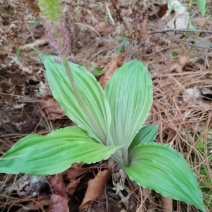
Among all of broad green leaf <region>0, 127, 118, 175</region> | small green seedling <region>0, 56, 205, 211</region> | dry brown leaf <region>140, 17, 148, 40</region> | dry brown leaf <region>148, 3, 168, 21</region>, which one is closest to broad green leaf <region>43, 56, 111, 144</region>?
small green seedling <region>0, 56, 205, 211</region>

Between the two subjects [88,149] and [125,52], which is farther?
[125,52]

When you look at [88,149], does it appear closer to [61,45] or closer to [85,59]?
[61,45]

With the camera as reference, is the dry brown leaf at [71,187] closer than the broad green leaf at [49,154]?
No

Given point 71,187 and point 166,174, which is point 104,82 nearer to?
point 71,187

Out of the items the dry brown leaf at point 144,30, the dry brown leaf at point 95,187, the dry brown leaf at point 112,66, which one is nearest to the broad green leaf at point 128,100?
the dry brown leaf at point 95,187

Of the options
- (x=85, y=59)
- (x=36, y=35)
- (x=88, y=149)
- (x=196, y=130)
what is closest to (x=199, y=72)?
(x=196, y=130)

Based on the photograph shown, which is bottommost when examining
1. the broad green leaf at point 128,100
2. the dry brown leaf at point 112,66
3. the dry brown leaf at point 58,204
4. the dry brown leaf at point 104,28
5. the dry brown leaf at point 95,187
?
the dry brown leaf at point 58,204

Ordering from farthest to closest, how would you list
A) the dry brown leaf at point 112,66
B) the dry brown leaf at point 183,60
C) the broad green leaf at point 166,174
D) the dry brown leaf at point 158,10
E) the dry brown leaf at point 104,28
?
the dry brown leaf at point 158,10 < the dry brown leaf at point 104,28 < the dry brown leaf at point 183,60 < the dry brown leaf at point 112,66 < the broad green leaf at point 166,174

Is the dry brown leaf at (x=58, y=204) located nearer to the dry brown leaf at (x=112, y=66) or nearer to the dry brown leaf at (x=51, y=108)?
the dry brown leaf at (x=51, y=108)
